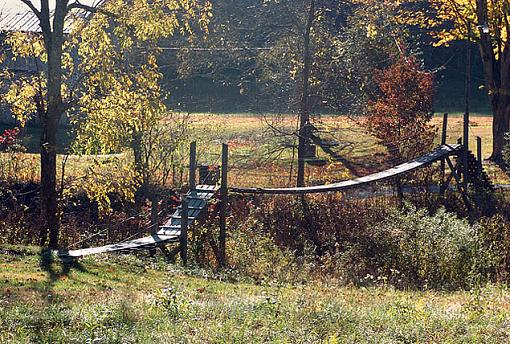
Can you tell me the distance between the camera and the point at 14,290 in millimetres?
12383

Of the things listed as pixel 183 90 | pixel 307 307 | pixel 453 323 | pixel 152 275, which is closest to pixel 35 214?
pixel 152 275

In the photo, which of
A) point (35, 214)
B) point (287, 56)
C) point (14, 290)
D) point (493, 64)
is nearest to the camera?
point (14, 290)

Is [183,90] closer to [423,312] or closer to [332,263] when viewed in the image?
[332,263]

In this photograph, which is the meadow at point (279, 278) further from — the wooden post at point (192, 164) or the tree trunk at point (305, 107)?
→ the tree trunk at point (305, 107)

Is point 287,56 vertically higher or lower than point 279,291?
higher

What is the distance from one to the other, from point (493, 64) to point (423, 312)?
25739mm

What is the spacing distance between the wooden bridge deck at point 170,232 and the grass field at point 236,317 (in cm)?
393

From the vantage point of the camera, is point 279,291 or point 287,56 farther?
point 287,56

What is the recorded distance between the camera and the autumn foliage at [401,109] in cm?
2839

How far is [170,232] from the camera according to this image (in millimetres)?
18781

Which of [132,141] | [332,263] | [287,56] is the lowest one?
[332,263]

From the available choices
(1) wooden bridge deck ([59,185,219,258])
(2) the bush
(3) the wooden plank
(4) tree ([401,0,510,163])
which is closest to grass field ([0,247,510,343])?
(3) the wooden plank

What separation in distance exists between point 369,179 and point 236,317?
45.1ft

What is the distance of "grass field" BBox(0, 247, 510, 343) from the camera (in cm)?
862
